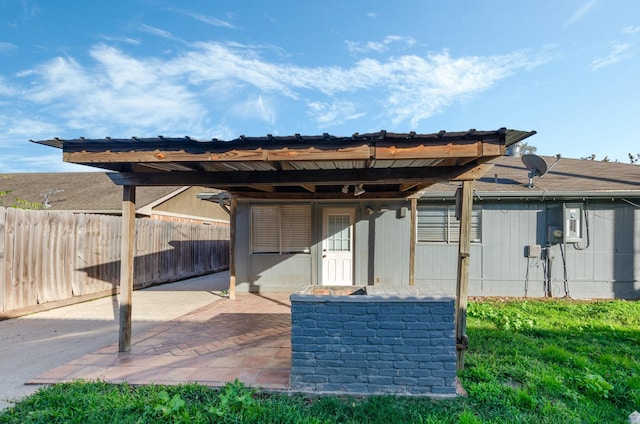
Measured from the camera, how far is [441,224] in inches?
319

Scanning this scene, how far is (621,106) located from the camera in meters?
9.52

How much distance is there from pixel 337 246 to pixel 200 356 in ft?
15.5

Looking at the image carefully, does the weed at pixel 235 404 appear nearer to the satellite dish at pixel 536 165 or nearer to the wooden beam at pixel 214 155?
the wooden beam at pixel 214 155

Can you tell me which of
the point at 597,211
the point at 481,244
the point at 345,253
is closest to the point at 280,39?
the point at 345,253

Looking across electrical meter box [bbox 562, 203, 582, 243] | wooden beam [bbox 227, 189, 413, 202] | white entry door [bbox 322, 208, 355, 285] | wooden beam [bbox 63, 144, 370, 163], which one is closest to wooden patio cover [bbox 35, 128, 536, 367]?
wooden beam [bbox 63, 144, 370, 163]

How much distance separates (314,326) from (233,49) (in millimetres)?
9399

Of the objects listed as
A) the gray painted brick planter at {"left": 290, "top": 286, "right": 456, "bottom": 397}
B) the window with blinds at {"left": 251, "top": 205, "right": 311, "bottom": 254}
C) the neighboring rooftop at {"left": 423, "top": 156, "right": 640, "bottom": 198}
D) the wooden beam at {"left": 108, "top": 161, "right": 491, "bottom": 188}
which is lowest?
the gray painted brick planter at {"left": 290, "top": 286, "right": 456, "bottom": 397}

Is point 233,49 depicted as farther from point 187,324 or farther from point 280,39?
point 187,324

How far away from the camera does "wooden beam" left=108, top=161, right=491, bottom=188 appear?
3863mm

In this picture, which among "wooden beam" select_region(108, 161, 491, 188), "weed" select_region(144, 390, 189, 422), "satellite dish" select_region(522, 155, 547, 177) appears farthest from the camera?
"satellite dish" select_region(522, 155, 547, 177)

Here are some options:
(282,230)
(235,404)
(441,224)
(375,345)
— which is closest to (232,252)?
(282,230)

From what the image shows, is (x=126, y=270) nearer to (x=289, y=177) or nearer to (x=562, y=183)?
(x=289, y=177)

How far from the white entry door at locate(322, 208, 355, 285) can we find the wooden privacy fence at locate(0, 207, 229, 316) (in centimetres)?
516

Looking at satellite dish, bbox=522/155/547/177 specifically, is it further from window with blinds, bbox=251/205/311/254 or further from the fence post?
the fence post
